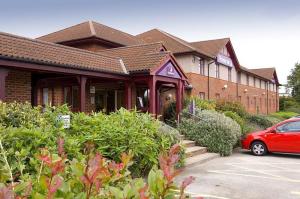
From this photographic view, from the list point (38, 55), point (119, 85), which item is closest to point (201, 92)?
point (119, 85)

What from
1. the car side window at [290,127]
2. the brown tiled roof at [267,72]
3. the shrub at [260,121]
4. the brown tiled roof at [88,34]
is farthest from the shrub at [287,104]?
the car side window at [290,127]

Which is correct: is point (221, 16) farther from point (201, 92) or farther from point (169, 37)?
point (169, 37)

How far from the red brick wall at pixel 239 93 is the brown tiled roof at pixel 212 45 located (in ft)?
7.87

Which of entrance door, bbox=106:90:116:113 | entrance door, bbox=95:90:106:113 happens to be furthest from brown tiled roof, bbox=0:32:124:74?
entrance door, bbox=95:90:106:113

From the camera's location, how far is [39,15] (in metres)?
20.7

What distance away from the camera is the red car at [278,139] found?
13.8 m

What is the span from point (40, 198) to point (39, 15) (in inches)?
816

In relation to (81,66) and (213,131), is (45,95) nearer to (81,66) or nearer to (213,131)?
(81,66)

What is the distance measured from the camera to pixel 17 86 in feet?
44.4

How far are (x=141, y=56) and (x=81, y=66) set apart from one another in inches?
180

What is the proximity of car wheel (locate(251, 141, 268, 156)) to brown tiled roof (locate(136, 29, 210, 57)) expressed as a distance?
11143mm

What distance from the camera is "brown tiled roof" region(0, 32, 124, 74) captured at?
11430 millimetres

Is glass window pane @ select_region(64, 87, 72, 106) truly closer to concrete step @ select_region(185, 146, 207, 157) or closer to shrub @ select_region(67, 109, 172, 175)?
concrete step @ select_region(185, 146, 207, 157)

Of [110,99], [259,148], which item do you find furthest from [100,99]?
[259,148]
